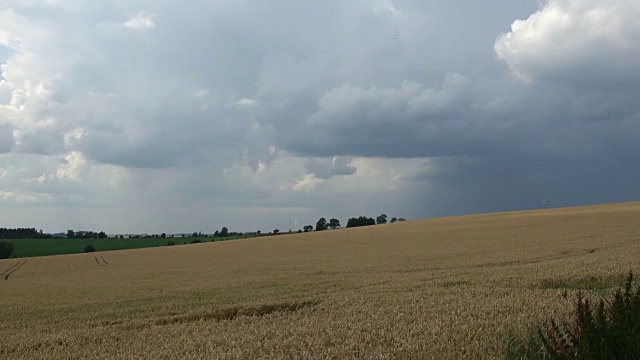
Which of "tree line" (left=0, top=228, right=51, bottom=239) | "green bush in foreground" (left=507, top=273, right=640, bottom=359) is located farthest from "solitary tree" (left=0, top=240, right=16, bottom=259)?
Answer: "green bush in foreground" (left=507, top=273, right=640, bottom=359)

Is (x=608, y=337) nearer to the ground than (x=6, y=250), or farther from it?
nearer to the ground

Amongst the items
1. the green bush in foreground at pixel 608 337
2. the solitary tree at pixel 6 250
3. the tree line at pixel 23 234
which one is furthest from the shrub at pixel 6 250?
the green bush in foreground at pixel 608 337

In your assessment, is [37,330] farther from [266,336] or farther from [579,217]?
[579,217]

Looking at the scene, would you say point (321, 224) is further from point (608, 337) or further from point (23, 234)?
point (608, 337)

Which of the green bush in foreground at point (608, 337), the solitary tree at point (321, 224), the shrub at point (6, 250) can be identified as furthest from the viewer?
the solitary tree at point (321, 224)

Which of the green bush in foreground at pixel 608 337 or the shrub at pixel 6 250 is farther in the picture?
the shrub at pixel 6 250

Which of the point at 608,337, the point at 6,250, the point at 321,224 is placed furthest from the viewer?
the point at 321,224

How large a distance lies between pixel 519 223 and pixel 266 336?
58445mm

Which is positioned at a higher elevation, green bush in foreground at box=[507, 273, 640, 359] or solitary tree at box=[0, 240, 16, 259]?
solitary tree at box=[0, 240, 16, 259]

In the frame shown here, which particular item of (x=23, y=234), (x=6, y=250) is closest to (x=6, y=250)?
(x=6, y=250)

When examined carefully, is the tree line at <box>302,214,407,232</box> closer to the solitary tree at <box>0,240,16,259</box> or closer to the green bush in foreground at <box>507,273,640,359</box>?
the solitary tree at <box>0,240,16,259</box>

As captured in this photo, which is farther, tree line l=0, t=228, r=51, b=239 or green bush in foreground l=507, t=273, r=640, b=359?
tree line l=0, t=228, r=51, b=239

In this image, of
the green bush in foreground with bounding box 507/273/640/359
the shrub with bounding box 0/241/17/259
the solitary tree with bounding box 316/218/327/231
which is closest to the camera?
the green bush in foreground with bounding box 507/273/640/359

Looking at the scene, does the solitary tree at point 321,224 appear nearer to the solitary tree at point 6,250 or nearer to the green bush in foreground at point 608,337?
the solitary tree at point 6,250
